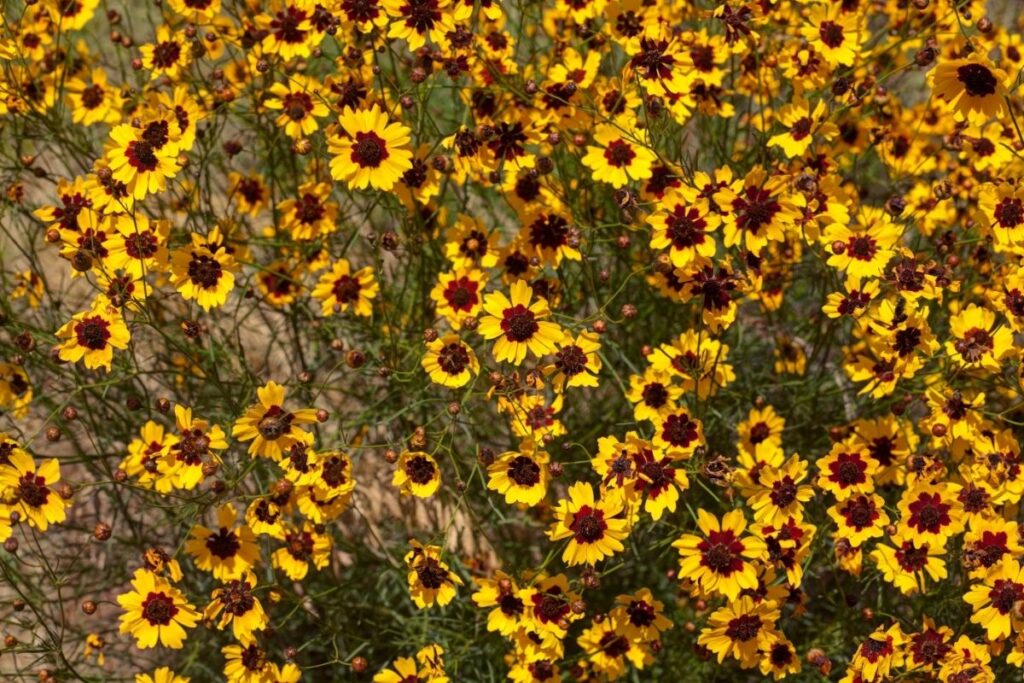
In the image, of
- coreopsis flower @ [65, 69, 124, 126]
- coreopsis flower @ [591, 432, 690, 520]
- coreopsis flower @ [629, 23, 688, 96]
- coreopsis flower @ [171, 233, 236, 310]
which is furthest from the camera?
coreopsis flower @ [65, 69, 124, 126]

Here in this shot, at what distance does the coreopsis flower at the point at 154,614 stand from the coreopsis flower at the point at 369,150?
1324mm

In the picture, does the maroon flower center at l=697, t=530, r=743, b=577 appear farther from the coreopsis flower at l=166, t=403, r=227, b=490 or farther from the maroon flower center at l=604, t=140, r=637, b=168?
the coreopsis flower at l=166, t=403, r=227, b=490

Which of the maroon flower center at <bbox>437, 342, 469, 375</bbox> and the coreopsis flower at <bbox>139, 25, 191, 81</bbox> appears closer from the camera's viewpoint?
the maroon flower center at <bbox>437, 342, 469, 375</bbox>

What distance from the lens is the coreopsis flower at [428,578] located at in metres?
2.86

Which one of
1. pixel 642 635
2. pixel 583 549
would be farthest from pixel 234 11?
pixel 642 635

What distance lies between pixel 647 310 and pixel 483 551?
47.6 inches

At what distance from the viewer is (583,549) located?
273cm

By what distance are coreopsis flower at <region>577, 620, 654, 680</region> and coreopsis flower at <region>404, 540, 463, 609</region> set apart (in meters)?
0.47

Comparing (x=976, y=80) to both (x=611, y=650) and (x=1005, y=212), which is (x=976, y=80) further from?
(x=611, y=650)

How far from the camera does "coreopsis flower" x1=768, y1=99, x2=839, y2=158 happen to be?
10.3 ft

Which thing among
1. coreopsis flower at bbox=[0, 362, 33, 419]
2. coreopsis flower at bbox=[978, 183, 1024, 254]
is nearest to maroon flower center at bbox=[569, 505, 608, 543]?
coreopsis flower at bbox=[978, 183, 1024, 254]

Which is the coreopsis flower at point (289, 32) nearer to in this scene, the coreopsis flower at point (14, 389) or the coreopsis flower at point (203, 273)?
the coreopsis flower at point (203, 273)

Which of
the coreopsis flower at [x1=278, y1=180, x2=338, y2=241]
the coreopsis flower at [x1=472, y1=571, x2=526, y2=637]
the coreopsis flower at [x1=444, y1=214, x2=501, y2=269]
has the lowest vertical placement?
the coreopsis flower at [x1=472, y1=571, x2=526, y2=637]

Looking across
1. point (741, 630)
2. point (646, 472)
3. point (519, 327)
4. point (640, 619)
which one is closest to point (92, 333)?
point (519, 327)
